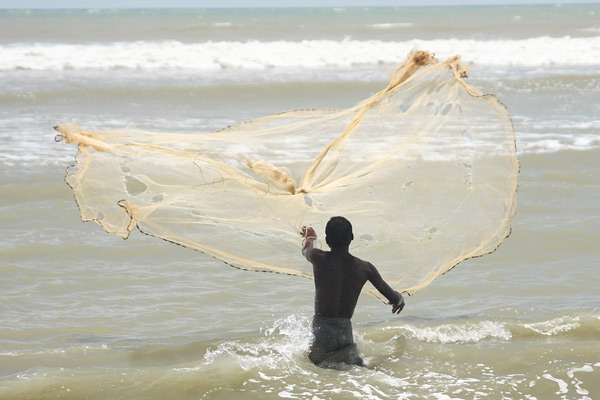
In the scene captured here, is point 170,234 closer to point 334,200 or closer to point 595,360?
point 334,200

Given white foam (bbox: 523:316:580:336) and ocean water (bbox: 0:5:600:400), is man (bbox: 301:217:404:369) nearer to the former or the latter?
ocean water (bbox: 0:5:600:400)

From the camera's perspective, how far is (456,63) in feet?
15.0

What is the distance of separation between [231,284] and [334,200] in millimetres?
1607

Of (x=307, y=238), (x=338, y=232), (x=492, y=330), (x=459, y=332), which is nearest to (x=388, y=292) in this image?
(x=338, y=232)

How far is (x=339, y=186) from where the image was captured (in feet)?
14.7

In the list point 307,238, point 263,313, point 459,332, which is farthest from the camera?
point 263,313

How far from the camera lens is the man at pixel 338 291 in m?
3.91

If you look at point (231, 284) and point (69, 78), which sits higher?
point (69, 78)

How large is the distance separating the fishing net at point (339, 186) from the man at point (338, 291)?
17.2 inches

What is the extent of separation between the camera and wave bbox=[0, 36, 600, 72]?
73.9 feet

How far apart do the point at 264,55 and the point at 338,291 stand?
21.8 metres

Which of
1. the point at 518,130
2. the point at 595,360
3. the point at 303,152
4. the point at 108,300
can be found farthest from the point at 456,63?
the point at 518,130

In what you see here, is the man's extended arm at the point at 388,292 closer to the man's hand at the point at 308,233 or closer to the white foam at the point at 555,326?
the man's hand at the point at 308,233

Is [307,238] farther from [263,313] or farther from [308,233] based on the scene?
[263,313]
